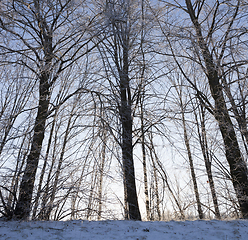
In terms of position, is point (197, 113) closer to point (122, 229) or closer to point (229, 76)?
point (229, 76)

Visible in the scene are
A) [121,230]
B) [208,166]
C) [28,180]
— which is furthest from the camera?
[208,166]

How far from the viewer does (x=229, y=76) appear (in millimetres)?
5238

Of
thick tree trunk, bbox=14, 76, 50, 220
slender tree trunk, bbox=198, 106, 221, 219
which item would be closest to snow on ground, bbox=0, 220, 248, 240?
thick tree trunk, bbox=14, 76, 50, 220

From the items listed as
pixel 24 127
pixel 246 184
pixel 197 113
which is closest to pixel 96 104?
pixel 24 127

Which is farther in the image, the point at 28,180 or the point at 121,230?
the point at 28,180

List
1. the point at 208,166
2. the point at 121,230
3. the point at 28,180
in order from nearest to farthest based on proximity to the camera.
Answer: the point at 121,230
the point at 28,180
the point at 208,166

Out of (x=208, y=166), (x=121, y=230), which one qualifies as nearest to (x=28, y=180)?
(x=121, y=230)

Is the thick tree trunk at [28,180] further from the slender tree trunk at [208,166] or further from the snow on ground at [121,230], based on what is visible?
the slender tree trunk at [208,166]

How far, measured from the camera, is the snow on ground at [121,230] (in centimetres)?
297

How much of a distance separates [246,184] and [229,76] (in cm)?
253

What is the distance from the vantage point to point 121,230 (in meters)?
3.32

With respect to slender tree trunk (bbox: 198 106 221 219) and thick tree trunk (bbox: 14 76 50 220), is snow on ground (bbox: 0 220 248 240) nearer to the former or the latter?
thick tree trunk (bbox: 14 76 50 220)

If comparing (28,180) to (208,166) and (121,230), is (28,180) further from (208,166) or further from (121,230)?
(208,166)

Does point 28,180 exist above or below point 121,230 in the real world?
above
